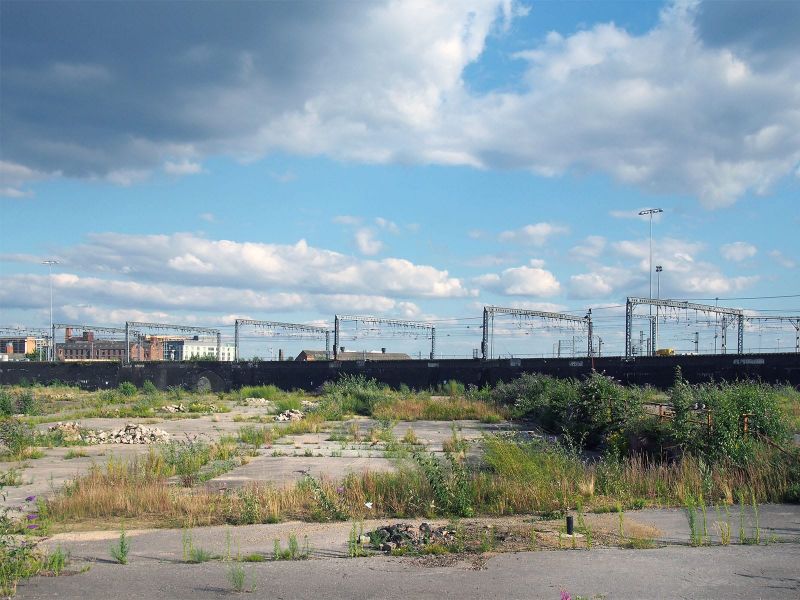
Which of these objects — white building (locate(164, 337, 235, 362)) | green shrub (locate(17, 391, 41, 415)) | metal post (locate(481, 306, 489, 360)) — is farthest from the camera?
white building (locate(164, 337, 235, 362))

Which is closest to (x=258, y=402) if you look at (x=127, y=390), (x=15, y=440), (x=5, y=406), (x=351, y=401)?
(x=351, y=401)

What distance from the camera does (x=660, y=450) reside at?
1477cm

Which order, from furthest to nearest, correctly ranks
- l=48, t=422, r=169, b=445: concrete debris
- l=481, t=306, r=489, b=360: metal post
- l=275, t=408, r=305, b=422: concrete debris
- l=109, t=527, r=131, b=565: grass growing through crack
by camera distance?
l=481, t=306, r=489, b=360: metal post, l=275, t=408, r=305, b=422: concrete debris, l=48, t=422, r=169, b=445: concrete debris, l=109, t=527, r=131, b=565: grass growing through crack

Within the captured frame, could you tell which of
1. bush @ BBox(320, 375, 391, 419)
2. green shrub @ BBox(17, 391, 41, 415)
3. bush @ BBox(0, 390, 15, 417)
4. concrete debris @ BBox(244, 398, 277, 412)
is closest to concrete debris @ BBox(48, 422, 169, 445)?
bush @ BBox(0, 390, 15, 417)

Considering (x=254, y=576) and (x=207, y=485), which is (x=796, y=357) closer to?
(x=207, y=485)

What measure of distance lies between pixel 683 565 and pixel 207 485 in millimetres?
8962

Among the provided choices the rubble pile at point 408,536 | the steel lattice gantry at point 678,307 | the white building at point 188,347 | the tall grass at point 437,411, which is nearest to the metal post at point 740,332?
the steel lattice gantry at point 678,307

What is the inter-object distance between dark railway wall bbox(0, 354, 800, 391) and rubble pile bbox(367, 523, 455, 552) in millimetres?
24099

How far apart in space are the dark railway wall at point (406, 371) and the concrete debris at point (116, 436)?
62.0 feet

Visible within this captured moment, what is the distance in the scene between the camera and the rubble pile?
30.1 ft

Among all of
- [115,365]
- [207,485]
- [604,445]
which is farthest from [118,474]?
[115,365]

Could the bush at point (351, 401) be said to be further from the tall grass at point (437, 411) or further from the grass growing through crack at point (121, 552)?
the grass growing through crack at point (121, 552)

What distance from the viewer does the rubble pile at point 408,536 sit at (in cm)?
916

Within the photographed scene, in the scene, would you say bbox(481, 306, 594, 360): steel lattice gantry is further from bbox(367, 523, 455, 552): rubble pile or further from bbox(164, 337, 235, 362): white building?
bbox(164, 337, 235, 362): white building
